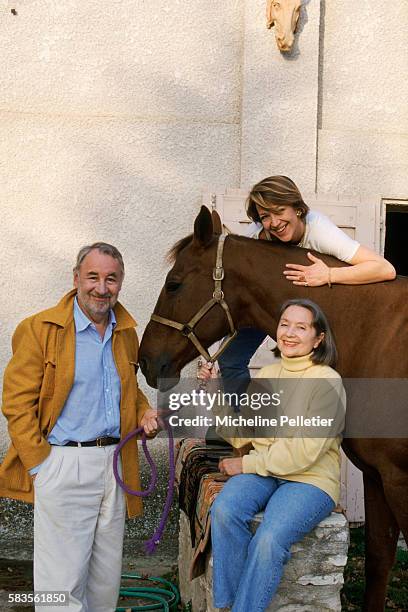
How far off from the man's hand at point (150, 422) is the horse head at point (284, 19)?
333 centimetres

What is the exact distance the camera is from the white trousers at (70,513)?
8.55 feet

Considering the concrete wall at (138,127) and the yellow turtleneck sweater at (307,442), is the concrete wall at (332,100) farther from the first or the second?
the yellow turtleneck sweater at (307,442)

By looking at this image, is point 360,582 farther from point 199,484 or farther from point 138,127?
point 138,127

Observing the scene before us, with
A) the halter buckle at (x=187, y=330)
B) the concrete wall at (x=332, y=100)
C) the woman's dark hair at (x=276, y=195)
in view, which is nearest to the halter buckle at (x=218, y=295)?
the halter buckle at (x=187, y=330)

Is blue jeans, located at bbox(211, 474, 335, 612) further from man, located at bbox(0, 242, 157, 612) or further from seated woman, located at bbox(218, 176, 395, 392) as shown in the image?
seated woman, located at bbox(218, 176, 395, 392)

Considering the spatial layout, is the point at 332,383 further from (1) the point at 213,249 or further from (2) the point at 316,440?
(1) the point at 213,249

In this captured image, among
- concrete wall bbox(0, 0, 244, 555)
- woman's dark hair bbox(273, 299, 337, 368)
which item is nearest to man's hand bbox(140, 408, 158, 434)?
woman's dark hair bbox(273, 299, 337, 368)

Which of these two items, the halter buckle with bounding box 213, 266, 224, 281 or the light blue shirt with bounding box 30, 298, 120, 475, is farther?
the halter buckle with bounding box 213, 266, 224, 281

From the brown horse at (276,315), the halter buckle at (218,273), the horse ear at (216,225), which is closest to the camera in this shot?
the brown horse at (276,315)

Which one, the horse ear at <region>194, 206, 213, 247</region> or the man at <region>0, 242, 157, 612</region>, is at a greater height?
the horse ear at <region>194, 206, 213, 247</region>

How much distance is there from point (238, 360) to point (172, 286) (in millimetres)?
581

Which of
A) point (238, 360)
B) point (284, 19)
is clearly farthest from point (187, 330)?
point (284, 19)

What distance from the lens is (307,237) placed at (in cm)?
311

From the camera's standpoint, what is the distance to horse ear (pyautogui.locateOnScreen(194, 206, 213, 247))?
116 inches
